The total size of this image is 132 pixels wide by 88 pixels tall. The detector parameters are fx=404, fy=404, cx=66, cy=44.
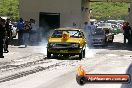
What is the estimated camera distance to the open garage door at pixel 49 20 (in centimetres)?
3709

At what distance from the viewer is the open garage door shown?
37094 mm

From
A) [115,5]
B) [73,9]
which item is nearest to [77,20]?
[73,9]

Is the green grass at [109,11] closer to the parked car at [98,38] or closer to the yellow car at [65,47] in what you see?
the parked car at [98,38]

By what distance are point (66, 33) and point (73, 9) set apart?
15913 millimetres

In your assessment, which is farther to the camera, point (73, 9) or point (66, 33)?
point (73, 9)

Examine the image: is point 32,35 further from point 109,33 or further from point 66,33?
point 66,33

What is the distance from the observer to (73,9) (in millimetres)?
36750

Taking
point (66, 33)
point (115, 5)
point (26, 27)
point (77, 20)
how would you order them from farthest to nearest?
point (115, 5)
point (77, 20)
point (26, 27)
point (66, 33)

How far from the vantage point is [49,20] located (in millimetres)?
37062

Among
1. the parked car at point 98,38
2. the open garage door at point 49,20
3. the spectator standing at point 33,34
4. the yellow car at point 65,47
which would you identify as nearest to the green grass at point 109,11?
the open garage door at point 49,20

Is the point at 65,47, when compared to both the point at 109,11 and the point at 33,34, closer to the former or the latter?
the point at 33,34

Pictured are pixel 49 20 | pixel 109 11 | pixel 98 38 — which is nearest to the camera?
pixel 98 38

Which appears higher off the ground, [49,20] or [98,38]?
[49,20]

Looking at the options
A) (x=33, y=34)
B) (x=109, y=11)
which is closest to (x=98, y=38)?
(x=33, y=34)
